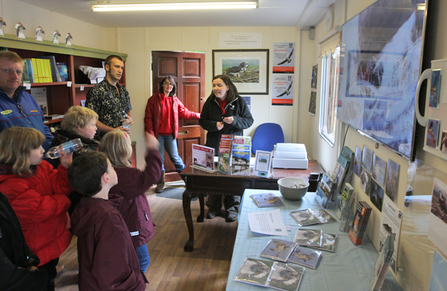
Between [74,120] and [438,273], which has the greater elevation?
[74,120]

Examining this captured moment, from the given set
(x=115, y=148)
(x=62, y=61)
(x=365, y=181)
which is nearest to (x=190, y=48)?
(x=62, y=61)

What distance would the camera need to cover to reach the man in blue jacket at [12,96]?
2.41m

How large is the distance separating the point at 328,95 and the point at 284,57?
1.49 m

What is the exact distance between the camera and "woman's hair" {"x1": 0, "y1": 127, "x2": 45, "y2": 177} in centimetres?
175

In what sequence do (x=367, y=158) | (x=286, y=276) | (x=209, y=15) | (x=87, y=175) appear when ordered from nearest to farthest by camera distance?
(x=286, y=276), (x=87, y=175), (x=367, y=158), (x=209, y=15)

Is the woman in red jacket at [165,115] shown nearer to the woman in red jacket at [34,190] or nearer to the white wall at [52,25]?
the white wall at [52,25]

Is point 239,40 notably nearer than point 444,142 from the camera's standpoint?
No

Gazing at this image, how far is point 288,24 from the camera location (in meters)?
4.82

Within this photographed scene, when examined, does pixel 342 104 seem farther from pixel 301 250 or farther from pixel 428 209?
pixel 428 209

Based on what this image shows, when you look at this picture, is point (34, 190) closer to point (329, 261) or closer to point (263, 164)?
point (329, 261)

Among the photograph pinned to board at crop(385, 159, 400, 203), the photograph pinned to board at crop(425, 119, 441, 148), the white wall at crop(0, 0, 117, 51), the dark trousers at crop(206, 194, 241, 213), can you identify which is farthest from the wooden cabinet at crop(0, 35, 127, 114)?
the photograph pinned to board at crop(425, 119, 441, 148)

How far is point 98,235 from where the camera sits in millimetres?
1537

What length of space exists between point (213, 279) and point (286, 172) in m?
1.11

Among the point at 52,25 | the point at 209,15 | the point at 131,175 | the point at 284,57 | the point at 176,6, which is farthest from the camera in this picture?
the point at 284,57
